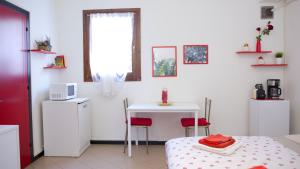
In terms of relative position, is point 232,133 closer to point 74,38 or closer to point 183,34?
point 183,34

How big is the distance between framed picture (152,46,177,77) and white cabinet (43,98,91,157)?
148cm

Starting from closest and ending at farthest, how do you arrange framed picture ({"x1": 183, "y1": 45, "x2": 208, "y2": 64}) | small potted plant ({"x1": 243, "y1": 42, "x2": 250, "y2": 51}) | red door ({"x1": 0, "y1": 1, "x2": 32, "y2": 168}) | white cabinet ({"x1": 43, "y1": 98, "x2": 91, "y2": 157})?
red door ({"x1": 0, "y1": 1, "x2": 32, "y2": 168}), white cabinet ({"x1": 43, "y1": 98, "x2": 91, "y2": 157}), small potted plant ({"x1": 243, "y1": 42, "x2": 250, "y2": 51}), framed picture ({"x1": 183, "y1": 45, "x2": 208, "y2": 64})

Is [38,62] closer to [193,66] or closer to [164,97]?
[164,97]

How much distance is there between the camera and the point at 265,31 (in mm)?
3713

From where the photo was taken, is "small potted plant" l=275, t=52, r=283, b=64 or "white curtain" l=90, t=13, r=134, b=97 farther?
"white curtain" l=90, t=13, r=134, b=97

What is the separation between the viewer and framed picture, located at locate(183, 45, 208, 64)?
12.7 feet

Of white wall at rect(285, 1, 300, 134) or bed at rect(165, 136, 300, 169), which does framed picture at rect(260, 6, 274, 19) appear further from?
bed at rect(165, 136, 300, 169)

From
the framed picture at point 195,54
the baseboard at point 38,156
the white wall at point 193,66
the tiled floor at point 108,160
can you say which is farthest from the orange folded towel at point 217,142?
the baseboard at point 38,156

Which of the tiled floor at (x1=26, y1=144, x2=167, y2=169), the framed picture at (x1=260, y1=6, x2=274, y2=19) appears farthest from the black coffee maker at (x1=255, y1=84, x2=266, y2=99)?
the tiled floor at (x1=26, y1=144, x2=167, y2=169)

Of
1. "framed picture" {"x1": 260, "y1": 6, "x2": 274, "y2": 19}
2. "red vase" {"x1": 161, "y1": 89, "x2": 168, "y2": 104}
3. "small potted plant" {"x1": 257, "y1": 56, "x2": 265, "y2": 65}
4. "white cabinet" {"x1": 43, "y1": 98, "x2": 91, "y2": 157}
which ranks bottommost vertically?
"white cabinet" {"x1": 43, "y1": 98, "x2": 91, "y2": 157}

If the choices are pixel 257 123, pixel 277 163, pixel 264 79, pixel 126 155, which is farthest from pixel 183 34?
pixel 277 163

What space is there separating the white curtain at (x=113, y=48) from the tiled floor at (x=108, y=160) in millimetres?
1046

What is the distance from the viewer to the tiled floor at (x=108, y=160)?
3.09 meters

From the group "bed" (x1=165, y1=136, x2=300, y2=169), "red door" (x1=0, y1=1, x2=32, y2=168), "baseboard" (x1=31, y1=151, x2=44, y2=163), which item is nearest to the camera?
"bed" (x1=165, y1=136, x2=300, y2=169)
